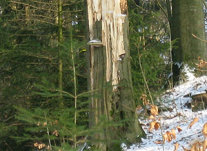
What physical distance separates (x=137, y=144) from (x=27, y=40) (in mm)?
2900

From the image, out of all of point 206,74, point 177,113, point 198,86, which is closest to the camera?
point 177,113

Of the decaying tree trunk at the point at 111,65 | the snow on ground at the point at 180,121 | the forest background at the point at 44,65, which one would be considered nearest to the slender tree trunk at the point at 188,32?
the snow on ground at the point at 180,121

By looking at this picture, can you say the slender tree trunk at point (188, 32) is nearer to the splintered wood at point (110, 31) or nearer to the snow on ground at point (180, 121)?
the snow on ground at point (180, 121)

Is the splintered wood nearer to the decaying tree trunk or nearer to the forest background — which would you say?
the decaying tree trunk

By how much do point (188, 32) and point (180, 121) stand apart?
3238 millimetres

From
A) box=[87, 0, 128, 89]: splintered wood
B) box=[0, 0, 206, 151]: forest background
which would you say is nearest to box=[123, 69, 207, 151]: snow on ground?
box=[0, 0, 206, 151]: forest background

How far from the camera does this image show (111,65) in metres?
4.53

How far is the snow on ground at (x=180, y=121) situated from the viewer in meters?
4.35

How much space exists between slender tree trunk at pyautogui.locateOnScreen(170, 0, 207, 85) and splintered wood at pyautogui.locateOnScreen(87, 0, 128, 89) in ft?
12.3

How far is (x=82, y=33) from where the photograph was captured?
6.62 meters

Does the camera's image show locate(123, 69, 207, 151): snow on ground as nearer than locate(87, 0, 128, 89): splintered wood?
Yes

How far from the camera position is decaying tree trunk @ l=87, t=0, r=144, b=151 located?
4449 millimetres

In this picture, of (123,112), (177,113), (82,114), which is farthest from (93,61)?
(177,113)

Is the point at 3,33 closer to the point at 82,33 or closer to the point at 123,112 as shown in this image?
the point at 82,33
